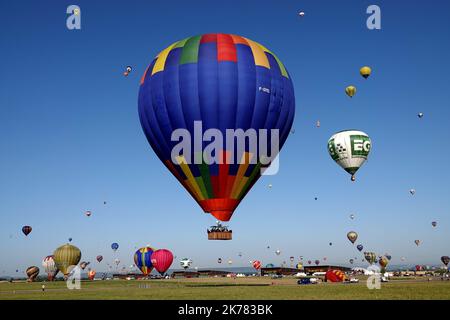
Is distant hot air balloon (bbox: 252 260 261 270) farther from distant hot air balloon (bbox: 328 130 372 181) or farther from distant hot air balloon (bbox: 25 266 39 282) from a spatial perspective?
distant hot air balloon (bbox: 328 130 372 181)

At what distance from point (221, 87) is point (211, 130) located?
9.62ft

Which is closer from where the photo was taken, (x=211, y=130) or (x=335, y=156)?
(x=211, y=130)

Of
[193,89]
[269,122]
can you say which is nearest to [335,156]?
[269,122]

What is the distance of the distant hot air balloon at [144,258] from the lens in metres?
75.8

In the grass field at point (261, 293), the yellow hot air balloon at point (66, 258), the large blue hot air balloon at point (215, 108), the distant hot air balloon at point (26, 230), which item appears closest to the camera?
the grass field at point (261, 293)

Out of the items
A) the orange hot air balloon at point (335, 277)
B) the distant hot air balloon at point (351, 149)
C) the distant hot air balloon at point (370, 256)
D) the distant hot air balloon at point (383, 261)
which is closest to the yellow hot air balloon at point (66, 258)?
the orange hot air balloon at point (335, 277)

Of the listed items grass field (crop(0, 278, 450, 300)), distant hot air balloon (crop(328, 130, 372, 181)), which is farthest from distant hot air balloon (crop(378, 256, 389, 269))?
grass field (crop(0, 278, 450, 300))

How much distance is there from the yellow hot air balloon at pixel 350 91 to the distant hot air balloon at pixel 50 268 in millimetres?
65043

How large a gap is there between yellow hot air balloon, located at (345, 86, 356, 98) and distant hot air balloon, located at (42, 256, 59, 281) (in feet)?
213

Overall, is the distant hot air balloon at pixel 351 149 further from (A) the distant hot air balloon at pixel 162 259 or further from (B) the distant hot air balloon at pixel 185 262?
Answer: (B) the distant hot air balloon at pixel 185 262

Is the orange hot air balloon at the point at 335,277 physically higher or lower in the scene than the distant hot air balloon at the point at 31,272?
higher
